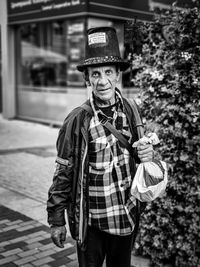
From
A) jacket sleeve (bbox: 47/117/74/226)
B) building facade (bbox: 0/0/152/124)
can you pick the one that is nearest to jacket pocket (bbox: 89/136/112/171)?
jacket sleeve (bbox: 47/117/74/226)

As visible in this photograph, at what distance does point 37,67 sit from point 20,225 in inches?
359

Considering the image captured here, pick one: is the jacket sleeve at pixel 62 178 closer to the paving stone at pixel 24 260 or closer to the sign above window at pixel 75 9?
the paving stone at pixel 24 260

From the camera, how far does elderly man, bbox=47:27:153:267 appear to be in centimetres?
248

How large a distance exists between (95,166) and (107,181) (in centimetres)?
12

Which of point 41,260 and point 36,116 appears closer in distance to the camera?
point 41,260

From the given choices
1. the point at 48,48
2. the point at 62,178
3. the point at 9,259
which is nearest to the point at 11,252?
the point at 9,259

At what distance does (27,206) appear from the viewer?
5418 millimetres

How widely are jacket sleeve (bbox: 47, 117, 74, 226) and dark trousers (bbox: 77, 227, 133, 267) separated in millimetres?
235

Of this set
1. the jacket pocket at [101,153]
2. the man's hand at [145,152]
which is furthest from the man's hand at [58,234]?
the man's hand at [145,152]

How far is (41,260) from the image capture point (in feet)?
13.0

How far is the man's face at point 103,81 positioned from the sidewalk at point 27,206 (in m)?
2.05

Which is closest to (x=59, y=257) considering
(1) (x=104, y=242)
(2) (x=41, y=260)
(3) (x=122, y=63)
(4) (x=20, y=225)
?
(2) (x=41, y=260)

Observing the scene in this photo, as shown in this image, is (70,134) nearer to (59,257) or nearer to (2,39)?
(59,257)

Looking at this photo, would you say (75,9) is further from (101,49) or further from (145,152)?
(145,152)
